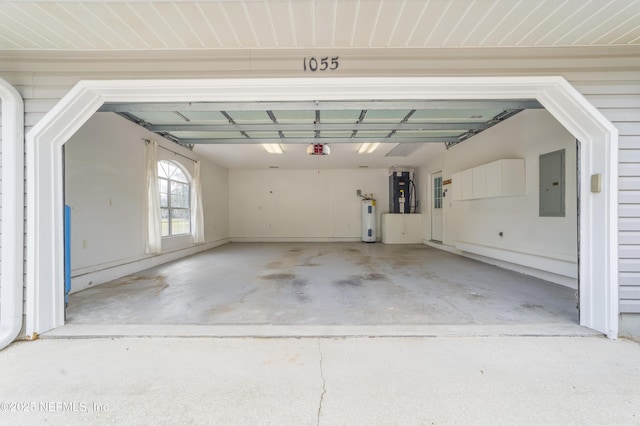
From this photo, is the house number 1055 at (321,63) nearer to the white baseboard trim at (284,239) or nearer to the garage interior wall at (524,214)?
the garage interior wall at (524,214)

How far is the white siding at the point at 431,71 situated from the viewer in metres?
2.06

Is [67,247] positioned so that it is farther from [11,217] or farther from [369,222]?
[369,222]

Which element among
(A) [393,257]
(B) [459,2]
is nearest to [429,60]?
(B) [459,2]

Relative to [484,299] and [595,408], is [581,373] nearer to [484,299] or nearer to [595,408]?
[595,408]

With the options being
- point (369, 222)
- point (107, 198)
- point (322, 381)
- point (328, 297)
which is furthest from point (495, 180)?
point (107, 198)

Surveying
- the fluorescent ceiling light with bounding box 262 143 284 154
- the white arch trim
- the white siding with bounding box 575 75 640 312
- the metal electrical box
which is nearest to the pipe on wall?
the white arch trim

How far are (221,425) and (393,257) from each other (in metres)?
4.91

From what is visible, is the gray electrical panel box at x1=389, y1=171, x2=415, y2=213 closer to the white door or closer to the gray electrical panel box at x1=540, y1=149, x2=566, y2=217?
the white door

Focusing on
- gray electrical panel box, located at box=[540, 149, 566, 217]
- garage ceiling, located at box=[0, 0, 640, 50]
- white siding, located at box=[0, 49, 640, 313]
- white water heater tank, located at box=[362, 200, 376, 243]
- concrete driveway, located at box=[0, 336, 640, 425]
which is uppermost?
garage ceiling, located at box=[0, 0, 640, 50]

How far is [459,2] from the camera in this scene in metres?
1.59

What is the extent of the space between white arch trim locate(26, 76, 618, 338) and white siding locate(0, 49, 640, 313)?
81 mm

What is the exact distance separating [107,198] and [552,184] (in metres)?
6.39

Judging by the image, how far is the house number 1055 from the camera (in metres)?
2.12

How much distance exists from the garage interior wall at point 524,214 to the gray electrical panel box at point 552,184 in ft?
0.24
